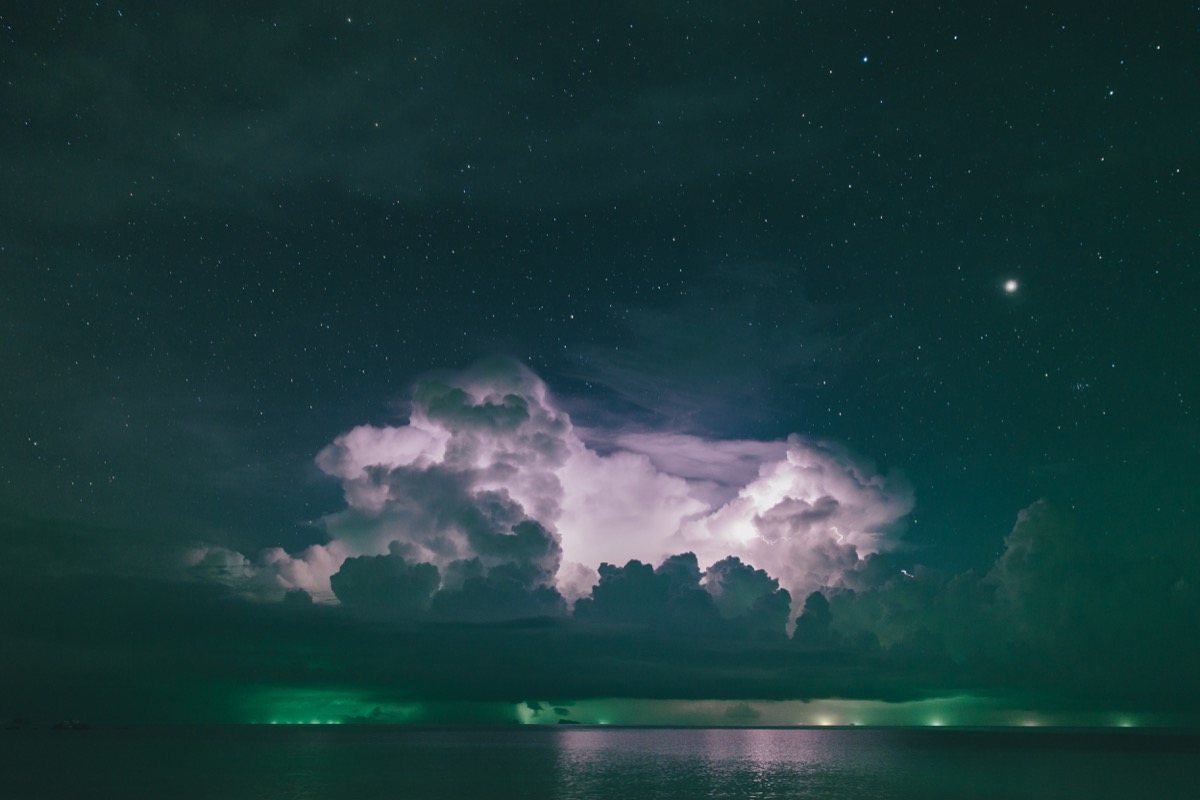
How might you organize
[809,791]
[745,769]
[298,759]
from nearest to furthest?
[809,791] < [745,769] < [298,759]

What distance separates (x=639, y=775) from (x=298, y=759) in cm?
8318

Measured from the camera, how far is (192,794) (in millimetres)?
98375

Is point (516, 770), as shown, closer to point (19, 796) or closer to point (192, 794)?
point (192, 794)

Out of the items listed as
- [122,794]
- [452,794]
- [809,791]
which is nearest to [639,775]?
[809,791]

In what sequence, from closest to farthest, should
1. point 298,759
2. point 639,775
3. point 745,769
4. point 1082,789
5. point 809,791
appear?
point 809,791 < point 1082,789 < point 639,775 < point 745,769 < point 298,759

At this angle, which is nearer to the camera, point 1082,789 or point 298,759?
point 1082,789

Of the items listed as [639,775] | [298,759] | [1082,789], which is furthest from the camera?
[298,759]

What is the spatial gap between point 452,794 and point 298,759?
319 ft

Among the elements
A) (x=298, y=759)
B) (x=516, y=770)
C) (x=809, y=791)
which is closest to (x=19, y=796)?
(x=516, y=770)

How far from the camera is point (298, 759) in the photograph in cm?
17988

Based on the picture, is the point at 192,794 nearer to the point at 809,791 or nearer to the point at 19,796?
the point at 19,796

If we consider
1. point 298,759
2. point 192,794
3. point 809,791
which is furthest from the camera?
point 298,759

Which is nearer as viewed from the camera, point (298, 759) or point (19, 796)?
point (19, 796)

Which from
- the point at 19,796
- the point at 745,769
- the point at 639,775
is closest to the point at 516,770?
Result: the point at 639,775
